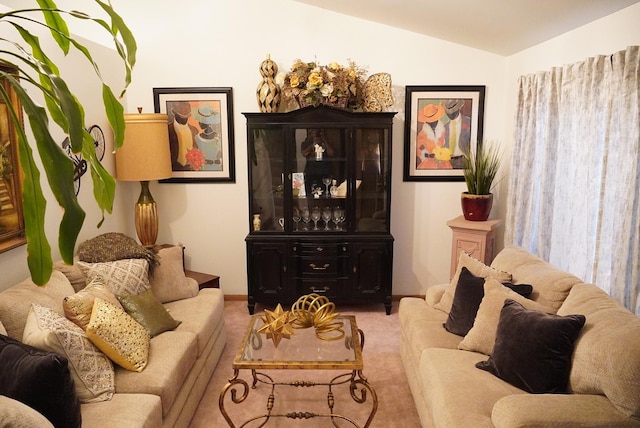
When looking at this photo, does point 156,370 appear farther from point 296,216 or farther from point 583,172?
point 583,172

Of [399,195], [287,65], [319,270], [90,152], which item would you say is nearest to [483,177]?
[399,195]

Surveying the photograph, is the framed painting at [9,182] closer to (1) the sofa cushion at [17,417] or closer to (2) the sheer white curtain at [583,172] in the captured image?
(1) the sofa cushion at [17,417]

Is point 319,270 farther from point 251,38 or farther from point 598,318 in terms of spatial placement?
point 598,318

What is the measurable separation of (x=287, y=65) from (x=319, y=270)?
1.89m

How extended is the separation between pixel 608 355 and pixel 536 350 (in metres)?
0.31

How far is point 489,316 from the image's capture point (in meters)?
2.47

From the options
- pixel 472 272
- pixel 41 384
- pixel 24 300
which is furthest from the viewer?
pixel 472 272

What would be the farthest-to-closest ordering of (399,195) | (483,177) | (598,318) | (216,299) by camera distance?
(399,195)
(483,177)
(216,299)
(598,318)

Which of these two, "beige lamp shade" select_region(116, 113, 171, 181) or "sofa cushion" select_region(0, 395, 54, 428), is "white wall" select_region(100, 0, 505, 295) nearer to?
"beige lamp shade" select_region(116, 113, 171, 181)

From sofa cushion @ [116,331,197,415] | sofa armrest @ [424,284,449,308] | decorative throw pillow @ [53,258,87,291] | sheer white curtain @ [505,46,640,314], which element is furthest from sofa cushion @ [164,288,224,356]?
sheer white curtain @ [505,46,640,314]

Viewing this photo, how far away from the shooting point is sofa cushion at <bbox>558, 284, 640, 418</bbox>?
170cm

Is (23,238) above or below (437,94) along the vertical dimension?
below

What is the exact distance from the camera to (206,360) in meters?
3.03

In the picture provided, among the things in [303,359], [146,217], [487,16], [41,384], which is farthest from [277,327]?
[487,16]
